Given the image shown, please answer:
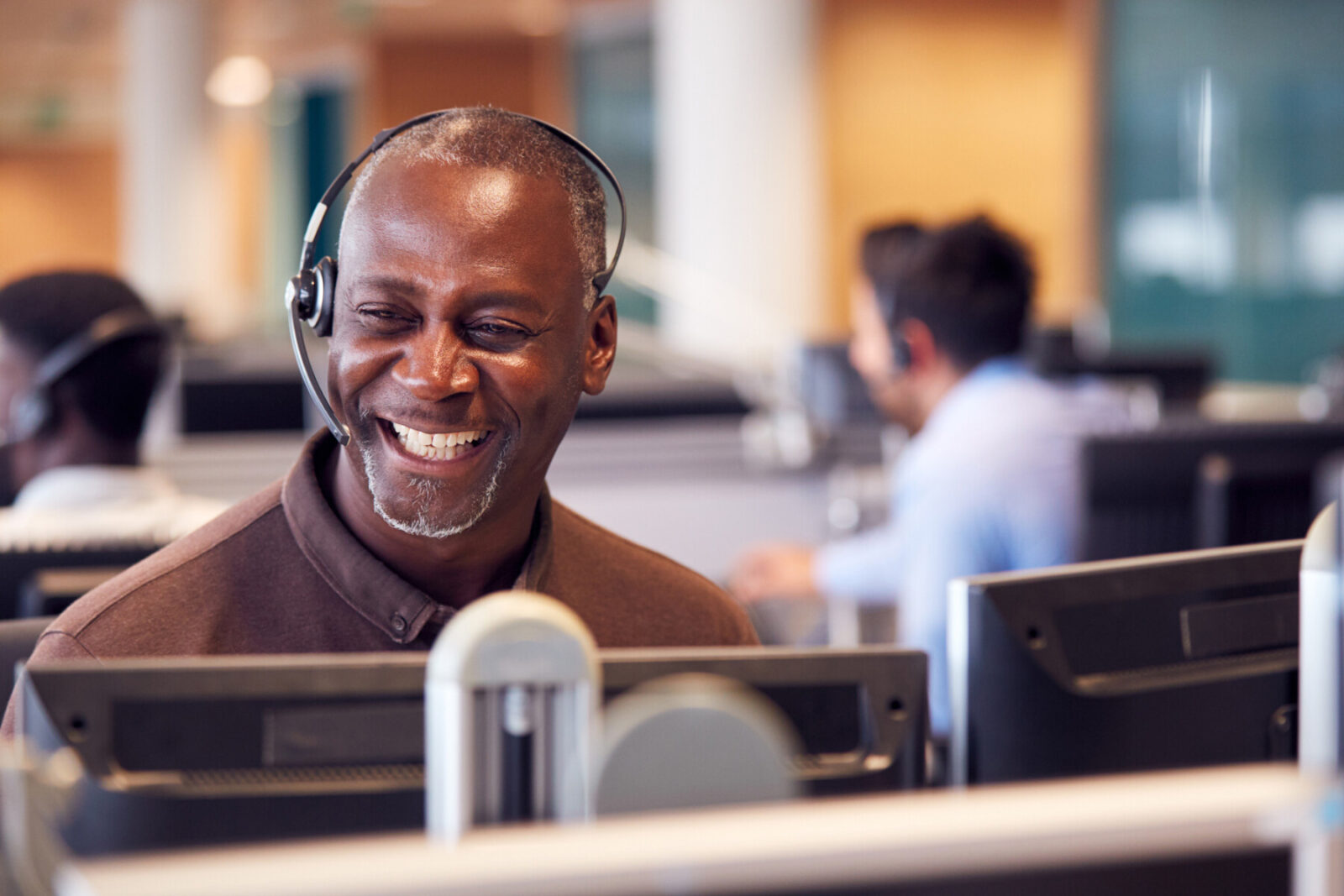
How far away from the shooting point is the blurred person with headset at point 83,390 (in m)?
2.04

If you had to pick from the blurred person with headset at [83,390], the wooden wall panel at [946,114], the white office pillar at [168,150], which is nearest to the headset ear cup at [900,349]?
the blurred person with headset at [83,390]

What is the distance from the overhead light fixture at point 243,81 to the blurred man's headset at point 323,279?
14.4 metres

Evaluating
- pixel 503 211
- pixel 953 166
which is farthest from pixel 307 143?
pixel 503 211

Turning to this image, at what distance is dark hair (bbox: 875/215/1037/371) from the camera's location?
2.51 meters

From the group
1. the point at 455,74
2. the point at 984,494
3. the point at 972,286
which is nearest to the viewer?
the point at 984,494

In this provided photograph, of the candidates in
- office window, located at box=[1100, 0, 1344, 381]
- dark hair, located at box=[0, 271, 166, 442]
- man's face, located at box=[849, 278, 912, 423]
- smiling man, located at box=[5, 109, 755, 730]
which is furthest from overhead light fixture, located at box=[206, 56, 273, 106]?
smiling man, located at box=[5, 109, 755, 730]

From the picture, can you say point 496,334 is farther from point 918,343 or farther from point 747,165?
point 747,165

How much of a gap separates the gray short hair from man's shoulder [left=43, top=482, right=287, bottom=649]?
0.77 feet

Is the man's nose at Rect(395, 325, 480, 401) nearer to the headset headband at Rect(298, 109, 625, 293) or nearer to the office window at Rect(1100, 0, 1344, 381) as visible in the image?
the headset headband at Rect(298, 109, 625, 293)

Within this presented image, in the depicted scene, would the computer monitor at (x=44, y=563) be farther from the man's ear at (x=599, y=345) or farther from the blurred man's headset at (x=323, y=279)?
the man's ear at (x=599, y=345)

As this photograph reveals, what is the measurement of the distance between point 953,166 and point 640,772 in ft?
28.0

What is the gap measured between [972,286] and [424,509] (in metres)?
1.68

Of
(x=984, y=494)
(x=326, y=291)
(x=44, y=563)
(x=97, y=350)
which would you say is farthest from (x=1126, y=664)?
(x=97, y=350)

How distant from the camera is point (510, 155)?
104cm
